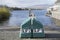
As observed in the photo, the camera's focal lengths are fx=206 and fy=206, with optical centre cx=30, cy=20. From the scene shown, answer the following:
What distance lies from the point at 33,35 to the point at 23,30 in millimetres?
433

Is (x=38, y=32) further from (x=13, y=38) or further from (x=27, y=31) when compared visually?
(x=13, y=38)

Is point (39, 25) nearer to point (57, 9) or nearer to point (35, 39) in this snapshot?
point (35, 39)

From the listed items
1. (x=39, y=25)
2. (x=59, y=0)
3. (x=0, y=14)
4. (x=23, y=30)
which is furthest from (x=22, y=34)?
(x=59, y=0)

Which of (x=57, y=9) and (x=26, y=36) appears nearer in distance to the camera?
(x=26, y=36)

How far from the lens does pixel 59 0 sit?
1884 inches

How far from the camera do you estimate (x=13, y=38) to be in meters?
7.63

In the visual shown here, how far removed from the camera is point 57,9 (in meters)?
48.2

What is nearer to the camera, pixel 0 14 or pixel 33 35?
pixel 33 35

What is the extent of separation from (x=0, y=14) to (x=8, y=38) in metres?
35.8

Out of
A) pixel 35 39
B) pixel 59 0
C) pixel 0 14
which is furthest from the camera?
pixel 59 0

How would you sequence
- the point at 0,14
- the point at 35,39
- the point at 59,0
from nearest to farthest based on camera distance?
the point at 35,39, the point at 0,14, the point at 59,0

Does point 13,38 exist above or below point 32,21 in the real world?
below

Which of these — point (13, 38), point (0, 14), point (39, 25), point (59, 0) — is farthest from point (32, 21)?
point (59, 0)

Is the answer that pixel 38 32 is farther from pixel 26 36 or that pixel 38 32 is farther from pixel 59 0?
pixel 59 0
